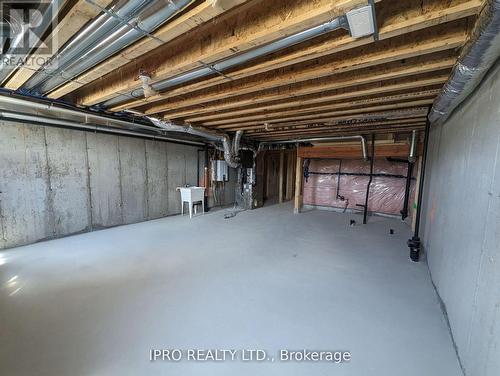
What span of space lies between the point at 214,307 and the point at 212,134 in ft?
11.5

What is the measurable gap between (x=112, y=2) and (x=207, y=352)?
2139 millimetres

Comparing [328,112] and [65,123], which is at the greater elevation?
[328,112]

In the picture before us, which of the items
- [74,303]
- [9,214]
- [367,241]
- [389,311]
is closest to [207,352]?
[74,303]

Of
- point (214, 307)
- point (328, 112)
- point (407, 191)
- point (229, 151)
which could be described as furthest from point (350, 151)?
point (214, 307)

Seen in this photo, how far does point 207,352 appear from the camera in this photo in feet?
4.50

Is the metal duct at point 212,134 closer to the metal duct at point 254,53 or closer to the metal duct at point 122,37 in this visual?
the metal duct at point 254,53

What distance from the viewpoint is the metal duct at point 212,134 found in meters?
3.69

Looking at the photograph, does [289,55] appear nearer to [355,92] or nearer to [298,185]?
[355,92]

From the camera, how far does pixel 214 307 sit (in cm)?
180

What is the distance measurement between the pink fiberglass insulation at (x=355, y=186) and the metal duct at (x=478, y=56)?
391 centimetres

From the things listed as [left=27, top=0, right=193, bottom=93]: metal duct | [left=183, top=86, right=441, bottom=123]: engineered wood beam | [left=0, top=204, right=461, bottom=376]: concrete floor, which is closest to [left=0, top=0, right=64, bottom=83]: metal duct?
[left=27, top=0, right=193, bottom=93]: metal duct

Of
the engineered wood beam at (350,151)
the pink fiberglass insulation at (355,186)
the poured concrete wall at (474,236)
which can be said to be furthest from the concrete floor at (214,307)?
the pink fiberglass insulation at (355,186)

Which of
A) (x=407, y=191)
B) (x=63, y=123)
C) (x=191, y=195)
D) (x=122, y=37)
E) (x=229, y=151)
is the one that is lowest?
(x=191, y=195)

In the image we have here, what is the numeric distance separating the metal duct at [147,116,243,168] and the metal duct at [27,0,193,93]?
5.09ft
